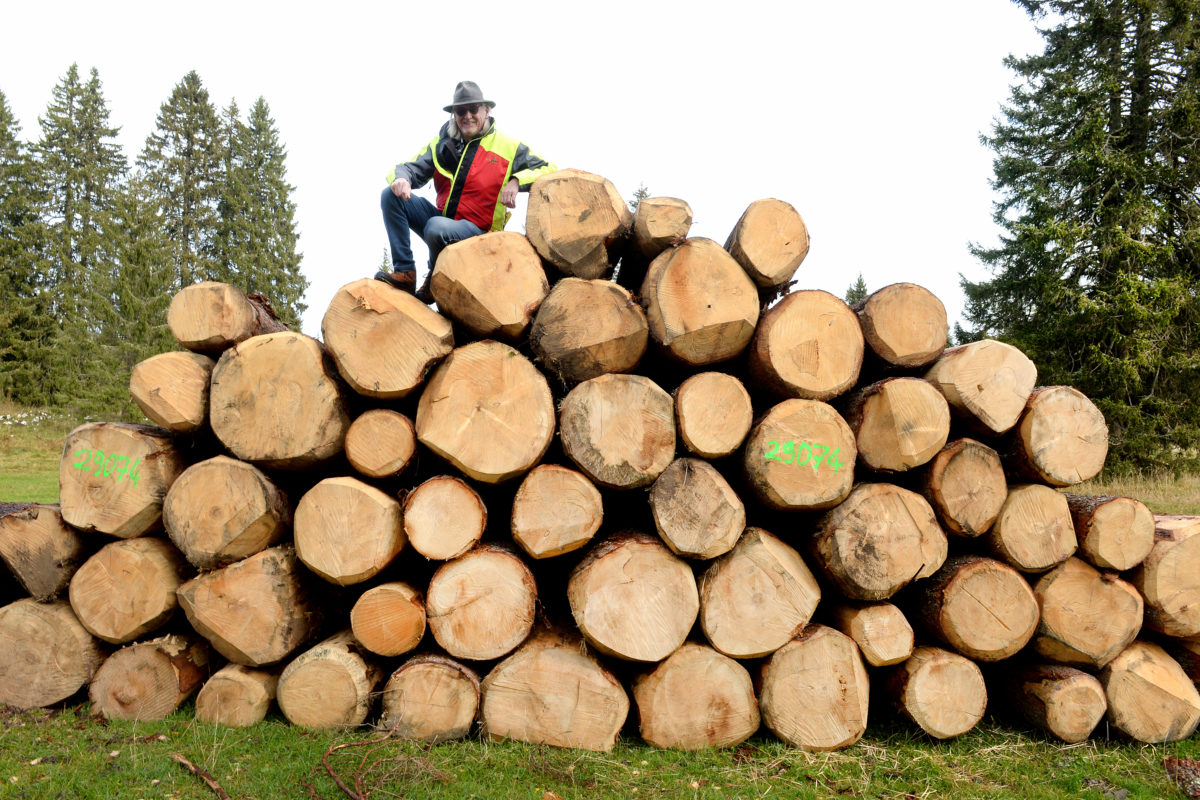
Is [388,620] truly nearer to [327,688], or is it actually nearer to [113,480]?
[327,688]

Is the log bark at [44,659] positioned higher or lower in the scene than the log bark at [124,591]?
lower

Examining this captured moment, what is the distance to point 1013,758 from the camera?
3271 mm

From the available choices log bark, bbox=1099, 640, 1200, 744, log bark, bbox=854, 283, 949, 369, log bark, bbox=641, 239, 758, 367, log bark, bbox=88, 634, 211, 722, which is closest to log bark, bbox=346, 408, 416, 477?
Result: log bark, bbox=641, 239, 758, 367

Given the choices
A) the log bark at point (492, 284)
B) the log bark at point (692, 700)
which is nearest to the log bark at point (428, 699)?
the log bark at point (692, 700)

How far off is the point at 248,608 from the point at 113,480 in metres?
0.95

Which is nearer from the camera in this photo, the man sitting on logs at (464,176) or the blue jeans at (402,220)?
the man sitting on logs at (464,176)

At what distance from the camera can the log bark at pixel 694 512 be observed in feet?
10.4

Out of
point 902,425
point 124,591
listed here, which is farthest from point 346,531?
point 902,425

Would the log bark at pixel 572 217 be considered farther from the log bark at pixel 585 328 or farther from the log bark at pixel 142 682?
the log bark at pixel 142 682

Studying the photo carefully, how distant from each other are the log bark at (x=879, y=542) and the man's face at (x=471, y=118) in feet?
10.2

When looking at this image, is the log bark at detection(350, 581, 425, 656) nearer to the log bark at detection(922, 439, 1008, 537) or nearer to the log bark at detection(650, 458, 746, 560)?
the log bark at detection(650, 458, 746, 560)

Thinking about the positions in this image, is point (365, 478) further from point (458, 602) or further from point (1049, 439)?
point (1049, 439)

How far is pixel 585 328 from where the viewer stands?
10.6ft

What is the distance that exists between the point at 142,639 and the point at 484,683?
1.79m
